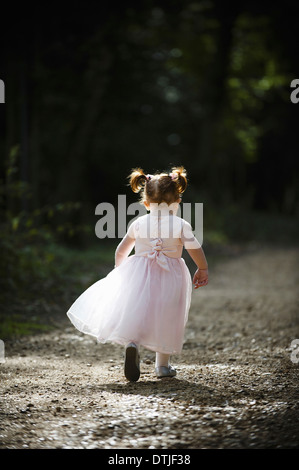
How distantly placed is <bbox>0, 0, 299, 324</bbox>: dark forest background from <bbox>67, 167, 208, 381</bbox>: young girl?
3.24 metres

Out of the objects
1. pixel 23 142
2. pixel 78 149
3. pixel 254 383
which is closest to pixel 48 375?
pixel 254 383

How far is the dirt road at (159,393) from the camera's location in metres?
2.82

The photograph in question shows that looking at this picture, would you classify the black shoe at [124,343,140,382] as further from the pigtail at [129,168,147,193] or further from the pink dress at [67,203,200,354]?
the pigtail at [129,168,147,193]

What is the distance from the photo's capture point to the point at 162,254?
4078 mm

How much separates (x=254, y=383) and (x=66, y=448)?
1.50m

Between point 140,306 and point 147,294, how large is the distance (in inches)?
3.7

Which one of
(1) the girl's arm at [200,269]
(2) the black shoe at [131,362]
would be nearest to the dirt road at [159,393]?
(2) the black shoe at [131,362]

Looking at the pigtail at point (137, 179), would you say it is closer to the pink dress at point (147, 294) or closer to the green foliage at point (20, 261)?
the pink dress at point (147, 294)

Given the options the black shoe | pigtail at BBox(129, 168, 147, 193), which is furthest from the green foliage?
the black shoe

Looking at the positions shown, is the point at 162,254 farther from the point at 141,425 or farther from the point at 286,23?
the point at 286,23

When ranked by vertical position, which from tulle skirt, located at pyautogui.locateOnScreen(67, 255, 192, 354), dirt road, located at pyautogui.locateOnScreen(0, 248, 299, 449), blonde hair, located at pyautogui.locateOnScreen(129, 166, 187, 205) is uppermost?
blonde hair, located at pyautogui.locateOnScreen(129, 166, 187, 205)

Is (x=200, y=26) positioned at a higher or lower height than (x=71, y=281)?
higher

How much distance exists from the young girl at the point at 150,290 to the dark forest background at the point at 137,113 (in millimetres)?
3238

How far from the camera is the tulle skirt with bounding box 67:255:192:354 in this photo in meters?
3.91
